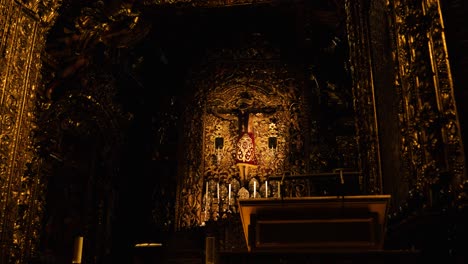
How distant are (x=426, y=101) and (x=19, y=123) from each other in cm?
378

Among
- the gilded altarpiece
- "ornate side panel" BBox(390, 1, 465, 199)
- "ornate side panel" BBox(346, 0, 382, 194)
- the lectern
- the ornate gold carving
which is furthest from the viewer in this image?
the gilded altarpiece

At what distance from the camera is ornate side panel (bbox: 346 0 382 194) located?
443 centimetres

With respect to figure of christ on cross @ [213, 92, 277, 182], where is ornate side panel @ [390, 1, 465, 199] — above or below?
below

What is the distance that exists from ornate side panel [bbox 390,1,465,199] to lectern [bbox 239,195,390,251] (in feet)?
1.38

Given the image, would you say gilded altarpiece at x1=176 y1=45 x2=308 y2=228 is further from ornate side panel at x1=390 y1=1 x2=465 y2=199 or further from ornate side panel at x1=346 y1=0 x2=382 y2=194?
ornate side panel at x1=390 y1=1 x2=465 y2=199

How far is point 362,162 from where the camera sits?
4.76m

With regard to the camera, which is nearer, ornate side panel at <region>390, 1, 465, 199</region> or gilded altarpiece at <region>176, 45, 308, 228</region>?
ornate side panel at <region>390, 1, 465, 199</region>

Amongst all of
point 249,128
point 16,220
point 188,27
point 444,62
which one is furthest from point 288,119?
point 444,62

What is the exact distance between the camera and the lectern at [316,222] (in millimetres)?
2293

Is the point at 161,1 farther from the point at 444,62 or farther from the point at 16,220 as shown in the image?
the point at 444,62

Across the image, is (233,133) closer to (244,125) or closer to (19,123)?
(244,125)

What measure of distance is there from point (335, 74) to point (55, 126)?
4.21m

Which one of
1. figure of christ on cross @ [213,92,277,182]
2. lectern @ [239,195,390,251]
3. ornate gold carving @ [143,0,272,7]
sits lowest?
lectern @ [239,195,390,251]

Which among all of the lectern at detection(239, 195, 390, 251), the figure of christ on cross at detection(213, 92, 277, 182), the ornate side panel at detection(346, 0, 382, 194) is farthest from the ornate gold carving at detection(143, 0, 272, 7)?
the lectern at detection(239, 195, 390, 251)
